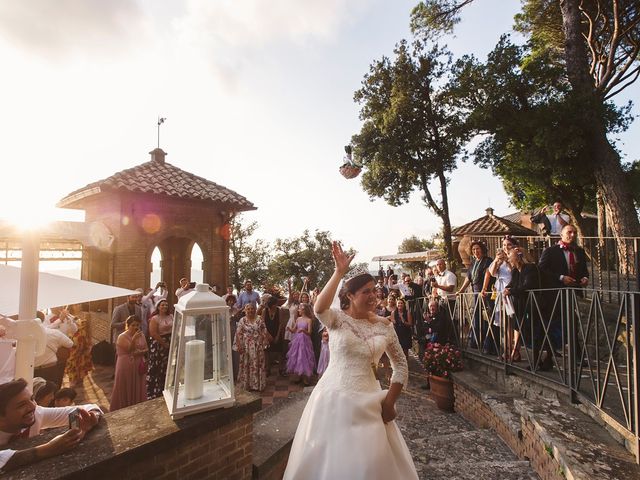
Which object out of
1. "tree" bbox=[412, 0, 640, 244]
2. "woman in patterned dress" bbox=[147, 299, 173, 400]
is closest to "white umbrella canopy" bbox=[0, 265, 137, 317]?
"woman in patterned dress" bbox=[147, 299, 173, 400]

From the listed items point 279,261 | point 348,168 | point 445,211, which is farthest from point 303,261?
point 348,168

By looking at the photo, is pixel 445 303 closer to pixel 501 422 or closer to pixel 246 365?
pixel 501 422

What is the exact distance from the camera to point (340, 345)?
2.65 meters

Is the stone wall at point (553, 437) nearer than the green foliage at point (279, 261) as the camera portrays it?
Yes

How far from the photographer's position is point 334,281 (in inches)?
102

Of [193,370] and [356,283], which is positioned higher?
[356,283]

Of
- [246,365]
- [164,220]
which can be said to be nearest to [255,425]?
[246,365]

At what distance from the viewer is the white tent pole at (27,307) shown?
7.81 ft

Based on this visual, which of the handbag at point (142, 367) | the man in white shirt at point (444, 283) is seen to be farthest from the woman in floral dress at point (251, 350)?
the man in white shirt at point (444, 283)

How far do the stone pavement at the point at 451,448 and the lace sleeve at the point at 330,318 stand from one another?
2.15 m

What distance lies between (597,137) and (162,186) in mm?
15512

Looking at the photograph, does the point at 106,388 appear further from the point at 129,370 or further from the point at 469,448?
the point at 469,448

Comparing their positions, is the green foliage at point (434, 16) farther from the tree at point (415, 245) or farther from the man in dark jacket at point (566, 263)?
the tree at point (415, 245)

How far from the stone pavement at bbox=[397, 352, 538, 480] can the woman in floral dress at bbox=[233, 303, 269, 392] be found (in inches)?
117
